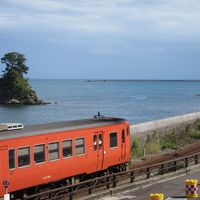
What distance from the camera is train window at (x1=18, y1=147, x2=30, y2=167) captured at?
16.1 metres

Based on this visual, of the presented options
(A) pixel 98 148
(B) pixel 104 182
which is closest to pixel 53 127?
(A) pixel 98 148

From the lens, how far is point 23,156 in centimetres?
1630

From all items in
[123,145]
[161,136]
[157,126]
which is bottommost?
[161,136]

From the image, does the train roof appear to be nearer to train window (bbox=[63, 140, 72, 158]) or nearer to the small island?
train window (bbox=[63, 140, 72, 158])

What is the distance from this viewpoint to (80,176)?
780 inches

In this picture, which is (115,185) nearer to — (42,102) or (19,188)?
(19,188)

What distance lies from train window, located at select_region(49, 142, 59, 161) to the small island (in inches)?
4512

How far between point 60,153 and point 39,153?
1205mm

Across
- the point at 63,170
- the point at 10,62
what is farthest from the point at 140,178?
the point at 10,62

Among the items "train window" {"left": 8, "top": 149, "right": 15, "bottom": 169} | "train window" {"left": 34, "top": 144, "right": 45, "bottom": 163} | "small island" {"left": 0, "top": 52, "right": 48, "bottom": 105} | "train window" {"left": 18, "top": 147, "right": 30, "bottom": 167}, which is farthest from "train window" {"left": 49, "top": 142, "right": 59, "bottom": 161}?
"small island" {"left": 0, "top": 52, "right": 48, "bottom": 105}

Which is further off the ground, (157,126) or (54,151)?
(54,151)

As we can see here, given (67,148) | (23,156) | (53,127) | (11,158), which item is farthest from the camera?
(67,148)

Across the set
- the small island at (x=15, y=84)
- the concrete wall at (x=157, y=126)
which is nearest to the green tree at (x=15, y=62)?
the small island at (x=15, y=84)

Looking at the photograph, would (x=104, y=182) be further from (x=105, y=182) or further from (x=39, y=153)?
(x=39, y=153)
